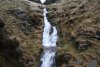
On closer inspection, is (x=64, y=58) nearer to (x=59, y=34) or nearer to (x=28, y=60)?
(x=28, y=60)

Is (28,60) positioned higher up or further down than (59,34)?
further down

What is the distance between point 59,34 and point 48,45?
2.89m

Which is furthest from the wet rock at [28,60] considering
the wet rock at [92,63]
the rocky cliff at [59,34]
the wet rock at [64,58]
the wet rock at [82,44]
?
the wet rock at [92,63]

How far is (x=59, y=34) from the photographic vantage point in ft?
116

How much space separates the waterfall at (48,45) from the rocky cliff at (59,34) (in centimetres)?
79

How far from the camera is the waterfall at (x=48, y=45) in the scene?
98.9 feet

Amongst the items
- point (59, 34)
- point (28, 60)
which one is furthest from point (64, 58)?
point (59, 34)

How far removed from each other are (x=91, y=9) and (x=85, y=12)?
1041 mm

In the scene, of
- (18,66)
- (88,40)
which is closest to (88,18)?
(88,40)

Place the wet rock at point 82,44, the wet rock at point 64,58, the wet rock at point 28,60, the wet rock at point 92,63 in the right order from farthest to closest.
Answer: the wet rock at point 82,44, the wet rock at point 28,60, the wet rock at point 64,58, the wet rock at point 92,63

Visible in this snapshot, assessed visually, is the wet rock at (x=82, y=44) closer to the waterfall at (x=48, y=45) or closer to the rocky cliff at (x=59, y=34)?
the rocky cliff at (x=59, y=34)

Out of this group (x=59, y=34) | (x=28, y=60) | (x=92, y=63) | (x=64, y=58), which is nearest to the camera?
(x=92, y=63)

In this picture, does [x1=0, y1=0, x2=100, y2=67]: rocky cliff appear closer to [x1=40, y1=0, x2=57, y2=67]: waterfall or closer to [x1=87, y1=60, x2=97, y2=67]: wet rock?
[x1=87, y1=60, x2=97, y2=67]: wet rock

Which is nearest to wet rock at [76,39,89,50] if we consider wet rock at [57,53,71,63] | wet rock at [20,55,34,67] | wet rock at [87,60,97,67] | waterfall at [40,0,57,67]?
wet rock at [57,53,71,63]
